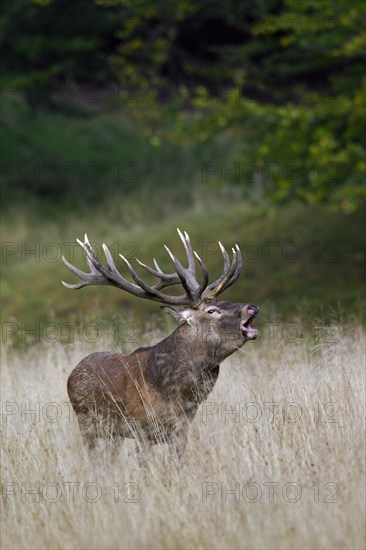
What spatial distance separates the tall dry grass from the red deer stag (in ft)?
0.49

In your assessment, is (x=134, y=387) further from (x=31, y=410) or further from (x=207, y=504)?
(x=207, y=504)

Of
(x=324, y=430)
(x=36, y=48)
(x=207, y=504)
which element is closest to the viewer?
(x=207, y=504)

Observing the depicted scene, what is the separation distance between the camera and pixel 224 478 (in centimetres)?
625

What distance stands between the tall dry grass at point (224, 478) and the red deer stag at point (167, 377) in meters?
0.15

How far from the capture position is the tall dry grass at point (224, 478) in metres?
5.67

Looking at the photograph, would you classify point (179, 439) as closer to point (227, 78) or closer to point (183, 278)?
point (183, 278)

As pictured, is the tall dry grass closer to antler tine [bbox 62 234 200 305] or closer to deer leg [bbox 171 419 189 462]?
deer leg [bbox 171 419 189 462]

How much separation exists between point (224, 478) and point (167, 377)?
1480 millimetres

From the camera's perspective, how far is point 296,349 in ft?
31.9

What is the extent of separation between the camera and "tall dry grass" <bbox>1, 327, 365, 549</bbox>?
18.6ft

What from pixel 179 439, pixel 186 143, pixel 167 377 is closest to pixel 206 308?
pixel 167 377

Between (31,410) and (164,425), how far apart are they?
145 centimetres

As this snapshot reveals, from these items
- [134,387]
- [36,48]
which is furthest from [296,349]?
[36,48]

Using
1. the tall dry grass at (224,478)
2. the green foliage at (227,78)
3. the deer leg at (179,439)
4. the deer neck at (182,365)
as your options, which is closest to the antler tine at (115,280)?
the deer neck at (182,365)
